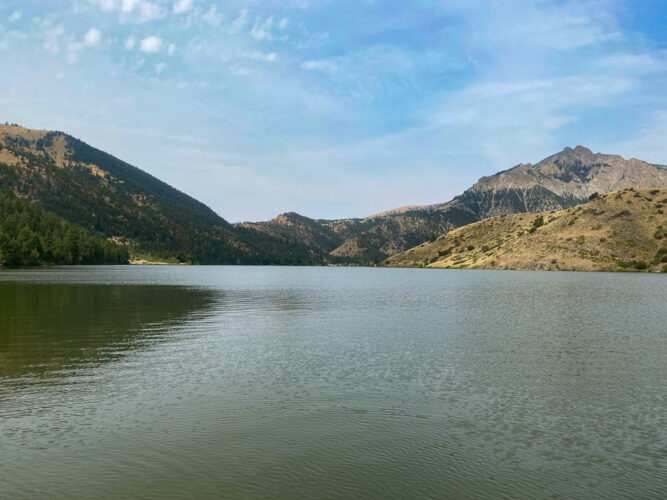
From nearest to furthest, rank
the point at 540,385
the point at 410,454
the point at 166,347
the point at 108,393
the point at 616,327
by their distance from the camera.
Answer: the point at 410,454, the point at 108,393, the point at 540,385, the point at 166,347, the point at 616,327

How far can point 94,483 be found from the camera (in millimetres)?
14391

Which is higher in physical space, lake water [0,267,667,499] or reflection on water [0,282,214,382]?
reflection on water [0,282,214,382]

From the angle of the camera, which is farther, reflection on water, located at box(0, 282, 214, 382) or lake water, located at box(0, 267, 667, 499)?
reflection on water, located at box(0, 282, 214, 382)

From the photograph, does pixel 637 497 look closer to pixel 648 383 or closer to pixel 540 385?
pixel 540 385

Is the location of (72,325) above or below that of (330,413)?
above

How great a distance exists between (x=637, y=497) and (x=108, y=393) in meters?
23.5

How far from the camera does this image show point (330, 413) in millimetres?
21422

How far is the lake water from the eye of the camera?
1480 centimetres

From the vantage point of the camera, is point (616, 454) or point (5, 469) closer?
point (5, 469)

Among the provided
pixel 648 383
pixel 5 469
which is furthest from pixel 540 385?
pixel 5 469

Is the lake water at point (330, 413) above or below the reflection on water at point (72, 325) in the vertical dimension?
below

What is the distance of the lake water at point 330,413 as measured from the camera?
14.8m

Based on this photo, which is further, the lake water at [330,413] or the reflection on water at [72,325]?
the reflection on water at [72,325]

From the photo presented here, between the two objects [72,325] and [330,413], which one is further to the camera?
[72,325]
